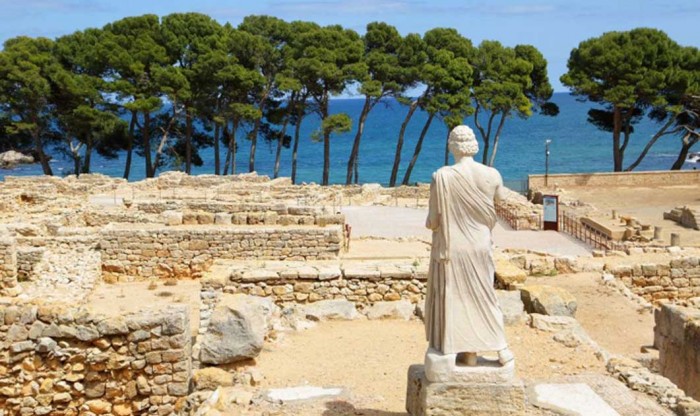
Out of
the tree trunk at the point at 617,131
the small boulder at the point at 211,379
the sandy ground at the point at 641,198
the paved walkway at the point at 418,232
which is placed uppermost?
the tree trunk at the point at 617,131

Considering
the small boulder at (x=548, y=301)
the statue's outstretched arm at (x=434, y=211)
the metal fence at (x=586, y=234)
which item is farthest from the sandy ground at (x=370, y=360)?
the metal fence at (x=586, y=234)

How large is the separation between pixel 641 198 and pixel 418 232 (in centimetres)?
1752

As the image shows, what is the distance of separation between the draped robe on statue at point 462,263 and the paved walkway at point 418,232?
1618cm

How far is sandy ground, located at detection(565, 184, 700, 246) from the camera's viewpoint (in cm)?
3453

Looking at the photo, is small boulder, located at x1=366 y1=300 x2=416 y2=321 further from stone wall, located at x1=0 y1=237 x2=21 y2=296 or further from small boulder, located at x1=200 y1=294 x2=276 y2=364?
stone wall, located at x1=0 y1=237 x2=21 y2=296

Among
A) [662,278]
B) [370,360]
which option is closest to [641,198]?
[662,278]

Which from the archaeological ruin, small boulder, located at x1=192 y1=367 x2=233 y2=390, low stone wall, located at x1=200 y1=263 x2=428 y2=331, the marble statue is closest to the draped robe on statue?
the marble statue

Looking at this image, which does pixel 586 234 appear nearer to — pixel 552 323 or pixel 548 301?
pixel 548 301

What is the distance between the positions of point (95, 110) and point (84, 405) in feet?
124

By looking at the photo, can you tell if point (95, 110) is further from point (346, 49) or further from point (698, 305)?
point (698, 305)

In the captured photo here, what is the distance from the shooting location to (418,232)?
2592 cm

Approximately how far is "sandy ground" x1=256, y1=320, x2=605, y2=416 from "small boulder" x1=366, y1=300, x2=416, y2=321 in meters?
0.30

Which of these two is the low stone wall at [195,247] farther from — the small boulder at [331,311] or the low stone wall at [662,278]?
the low stone wall at [662,278]

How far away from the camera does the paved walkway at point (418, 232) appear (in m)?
23.7
